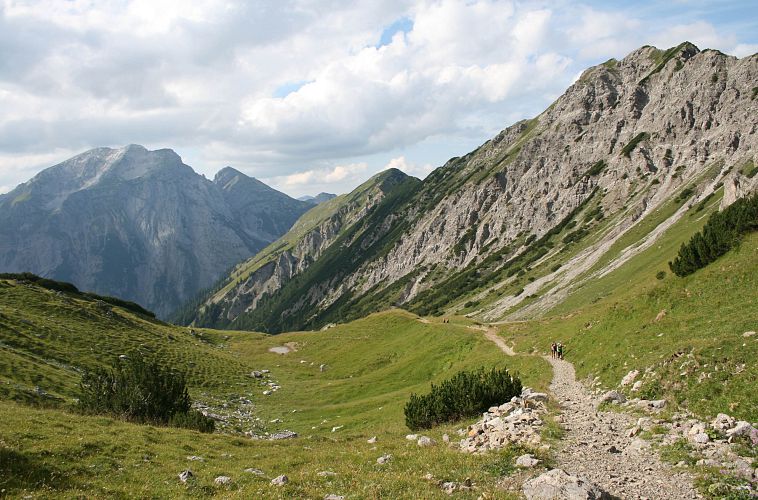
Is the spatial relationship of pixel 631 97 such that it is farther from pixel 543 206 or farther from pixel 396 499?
pixel 396 499

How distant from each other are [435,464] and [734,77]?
642 ft

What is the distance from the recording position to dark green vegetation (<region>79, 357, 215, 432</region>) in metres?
29.5

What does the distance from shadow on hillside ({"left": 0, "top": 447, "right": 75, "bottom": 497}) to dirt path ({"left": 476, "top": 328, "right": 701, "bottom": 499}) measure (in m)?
17.8

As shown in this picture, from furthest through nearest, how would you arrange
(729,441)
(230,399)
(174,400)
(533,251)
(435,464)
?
(533,251) → (230,399) → (174,400) → (435,464) → (729,441)

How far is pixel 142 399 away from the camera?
29922 mm

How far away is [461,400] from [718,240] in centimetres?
2547

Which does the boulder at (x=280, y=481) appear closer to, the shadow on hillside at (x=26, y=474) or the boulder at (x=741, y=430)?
the shadow on hillside at (x=26, y=474)

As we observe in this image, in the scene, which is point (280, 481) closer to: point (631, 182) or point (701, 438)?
point (701, 438)

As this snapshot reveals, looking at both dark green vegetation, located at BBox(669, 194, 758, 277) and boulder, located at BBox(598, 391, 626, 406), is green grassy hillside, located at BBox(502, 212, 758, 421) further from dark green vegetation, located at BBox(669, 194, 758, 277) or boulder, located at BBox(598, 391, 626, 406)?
boulder, located at BBox(598, 391, 626, 406)

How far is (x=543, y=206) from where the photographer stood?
7795 inches

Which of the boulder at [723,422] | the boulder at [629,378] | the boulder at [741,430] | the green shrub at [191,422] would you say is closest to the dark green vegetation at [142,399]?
the green shrub at [191,422]

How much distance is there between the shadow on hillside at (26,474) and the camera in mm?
14911

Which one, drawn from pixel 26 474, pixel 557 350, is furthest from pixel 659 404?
pixel 26 474

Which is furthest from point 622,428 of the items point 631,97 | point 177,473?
point 631,97
